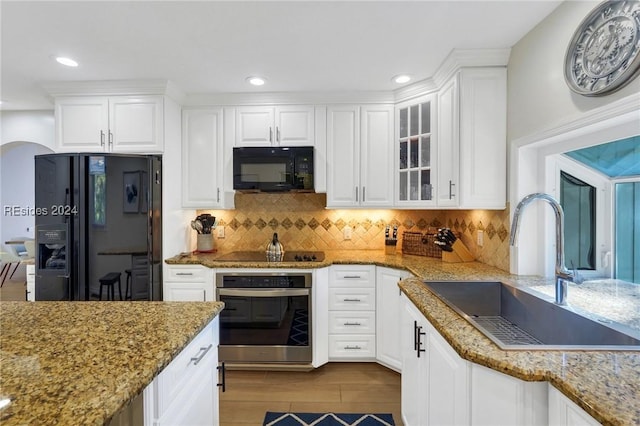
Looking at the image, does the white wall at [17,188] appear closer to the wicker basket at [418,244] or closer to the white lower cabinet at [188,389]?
the white lower cabinet at [188,389]

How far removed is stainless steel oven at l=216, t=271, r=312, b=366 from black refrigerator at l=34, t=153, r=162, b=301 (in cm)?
74

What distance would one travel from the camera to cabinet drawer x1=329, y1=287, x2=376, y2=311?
2439 mm

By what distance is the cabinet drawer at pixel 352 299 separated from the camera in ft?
8.00

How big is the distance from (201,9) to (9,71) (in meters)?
1.82

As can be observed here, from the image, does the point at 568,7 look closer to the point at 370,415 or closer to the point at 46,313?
the point at 370,415

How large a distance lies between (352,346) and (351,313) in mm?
273

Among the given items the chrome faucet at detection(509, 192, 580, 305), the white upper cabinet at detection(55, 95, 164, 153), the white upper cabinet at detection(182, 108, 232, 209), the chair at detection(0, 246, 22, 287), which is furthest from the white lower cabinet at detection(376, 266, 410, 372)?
the chair at detection(0, 246, 22, 287)

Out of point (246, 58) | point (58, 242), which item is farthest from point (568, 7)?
point (58, 242)

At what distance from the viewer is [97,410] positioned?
62 centimetres

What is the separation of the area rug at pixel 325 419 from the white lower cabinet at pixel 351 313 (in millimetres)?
556

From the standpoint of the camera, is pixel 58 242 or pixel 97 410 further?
pixel 58 242

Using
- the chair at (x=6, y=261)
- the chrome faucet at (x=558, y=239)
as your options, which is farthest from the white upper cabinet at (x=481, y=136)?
the chair at (x=6, y=261)

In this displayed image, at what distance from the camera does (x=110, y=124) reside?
2.48 metres

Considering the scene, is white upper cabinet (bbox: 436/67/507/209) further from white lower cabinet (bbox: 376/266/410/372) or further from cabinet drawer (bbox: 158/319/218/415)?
cabinet drawer (bbox: 158/319/218/415)
